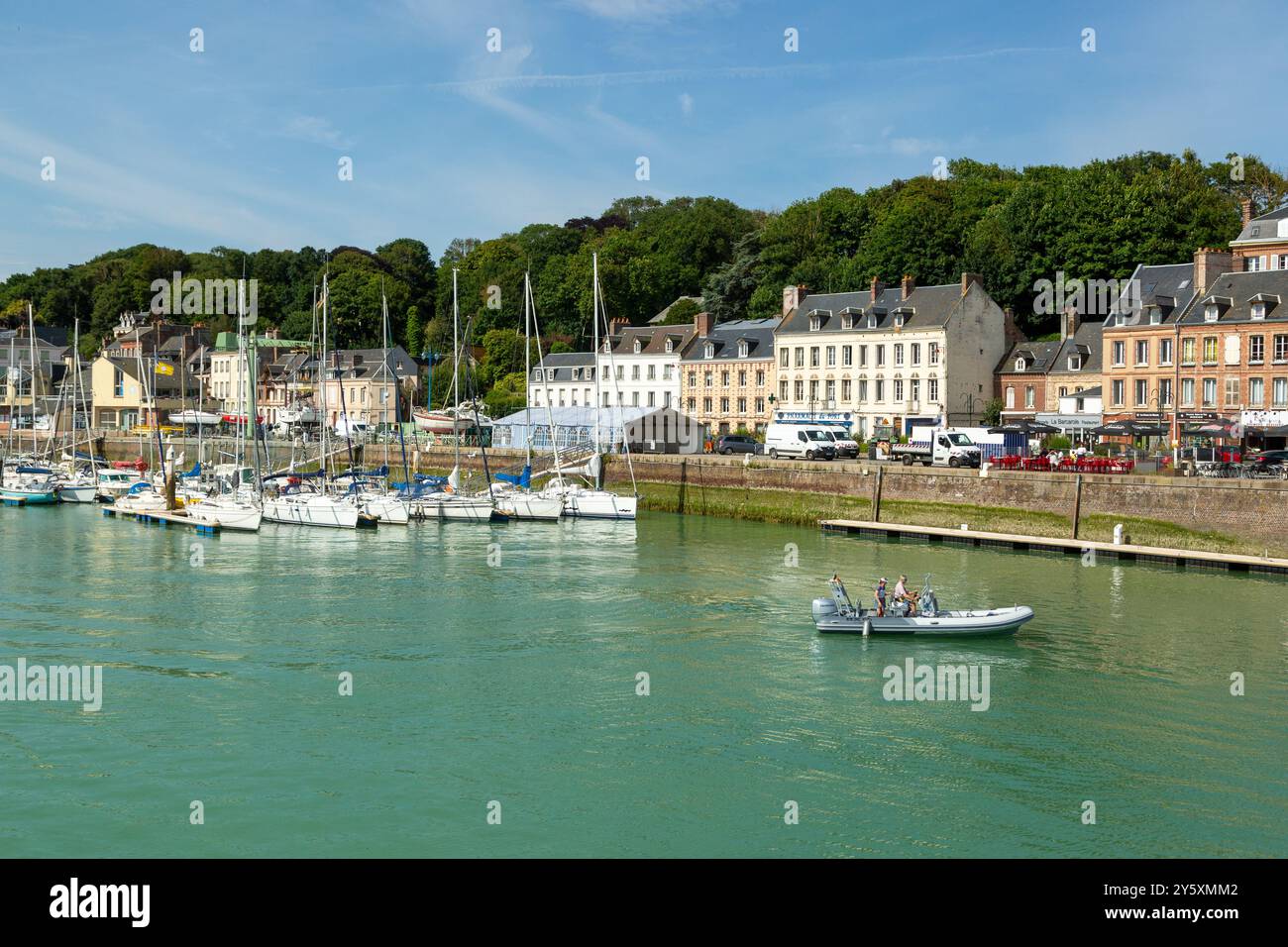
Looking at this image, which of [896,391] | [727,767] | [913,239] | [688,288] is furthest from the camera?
[688,288]

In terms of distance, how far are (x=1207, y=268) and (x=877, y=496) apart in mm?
21764

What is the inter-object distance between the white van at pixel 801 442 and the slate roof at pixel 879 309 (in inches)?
531

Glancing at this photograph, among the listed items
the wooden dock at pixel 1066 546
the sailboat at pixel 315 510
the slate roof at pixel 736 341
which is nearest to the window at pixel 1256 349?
the wooden dock at pixel 1066 546

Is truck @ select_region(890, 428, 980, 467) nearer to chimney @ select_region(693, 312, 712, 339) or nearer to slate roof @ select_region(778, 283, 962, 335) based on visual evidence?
slate roof @ select_region(778, 283, 962, 335)

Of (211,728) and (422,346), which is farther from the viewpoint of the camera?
(422,346)

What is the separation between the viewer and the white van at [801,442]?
58.6 metres

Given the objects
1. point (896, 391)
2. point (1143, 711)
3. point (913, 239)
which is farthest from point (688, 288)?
point (1143, 711)

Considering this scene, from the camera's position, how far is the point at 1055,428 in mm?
61125

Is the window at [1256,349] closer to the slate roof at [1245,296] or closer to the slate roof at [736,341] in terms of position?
the slate roof at [1245,296]

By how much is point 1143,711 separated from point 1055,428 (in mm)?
40053

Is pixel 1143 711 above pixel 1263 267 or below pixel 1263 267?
below

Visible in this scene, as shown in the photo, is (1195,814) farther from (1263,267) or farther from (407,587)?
(1263,267)

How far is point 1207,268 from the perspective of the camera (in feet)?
194
